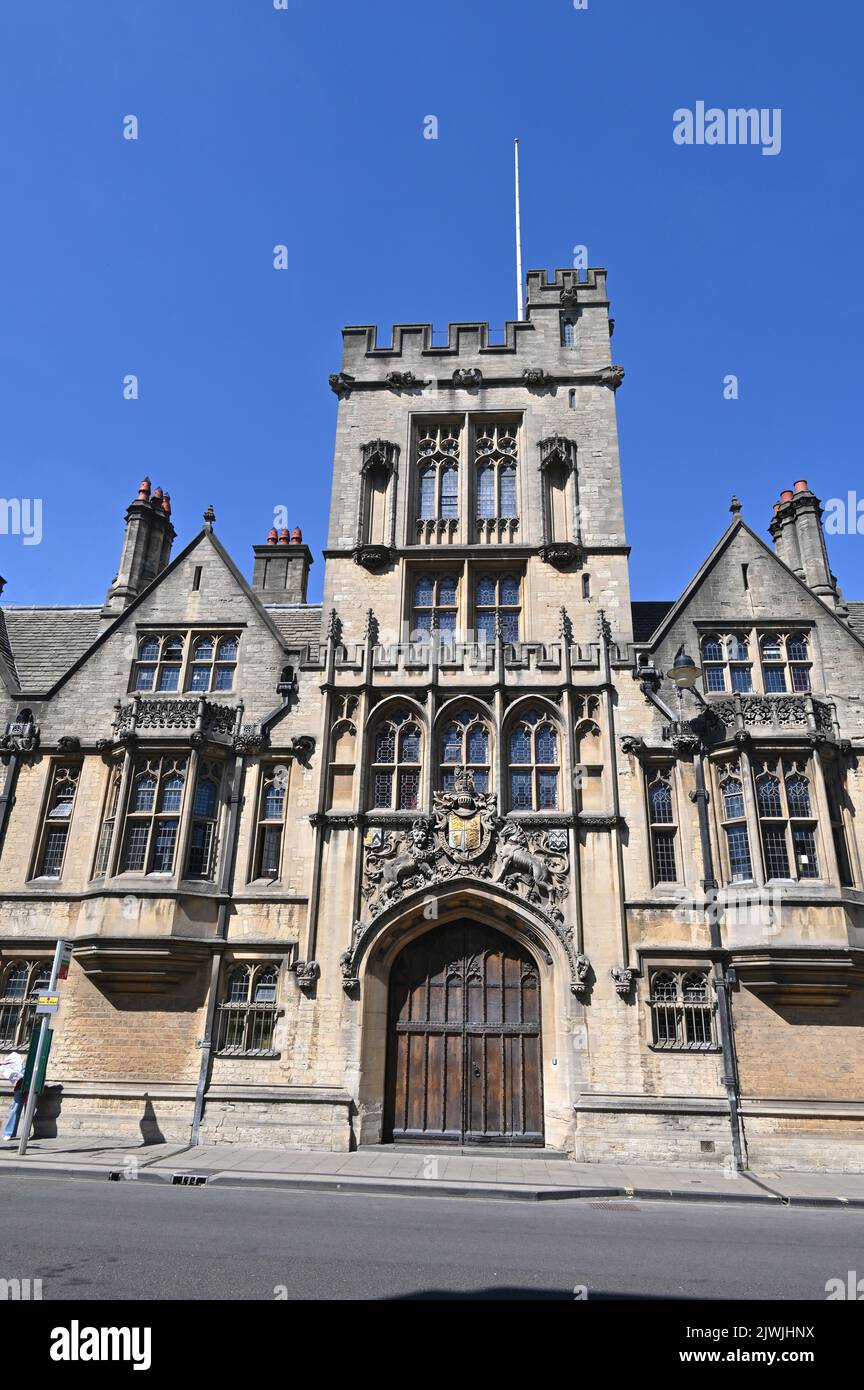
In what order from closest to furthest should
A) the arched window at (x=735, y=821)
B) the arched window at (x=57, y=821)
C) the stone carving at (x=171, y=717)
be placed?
1. the arched window at (x=735, y=821)
2. the stone carving at (x=171, y=717)
3. the arched window at (x=57, y=821)

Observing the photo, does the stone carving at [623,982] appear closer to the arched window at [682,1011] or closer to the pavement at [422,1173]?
the arched window at [682,1011]

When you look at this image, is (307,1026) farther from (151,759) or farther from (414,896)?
(151,759)

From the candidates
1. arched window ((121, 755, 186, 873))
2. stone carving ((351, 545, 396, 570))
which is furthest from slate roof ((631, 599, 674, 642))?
arched window ((121, 755, 186, 873))

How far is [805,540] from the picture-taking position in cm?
2362

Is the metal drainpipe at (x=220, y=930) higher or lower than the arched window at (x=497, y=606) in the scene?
lower

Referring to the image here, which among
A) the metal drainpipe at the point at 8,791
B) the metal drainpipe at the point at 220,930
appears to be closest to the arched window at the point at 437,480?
the metal drainpipe at the point at 220,930

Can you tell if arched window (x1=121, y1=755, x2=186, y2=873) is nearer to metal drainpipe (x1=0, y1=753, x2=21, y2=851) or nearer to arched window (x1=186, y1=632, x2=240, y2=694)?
arched window (x1=186, y1=632, x2=240, y2=694)

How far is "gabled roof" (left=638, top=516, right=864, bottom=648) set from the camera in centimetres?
2038

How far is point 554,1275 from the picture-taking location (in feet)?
25.8

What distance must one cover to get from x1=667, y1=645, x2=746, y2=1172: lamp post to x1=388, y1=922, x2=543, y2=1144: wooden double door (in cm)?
374

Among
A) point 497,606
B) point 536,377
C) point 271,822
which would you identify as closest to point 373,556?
point 497,606

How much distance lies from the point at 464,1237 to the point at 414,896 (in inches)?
345

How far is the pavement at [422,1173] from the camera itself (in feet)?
43.2

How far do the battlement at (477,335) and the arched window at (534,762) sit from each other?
432 inches
